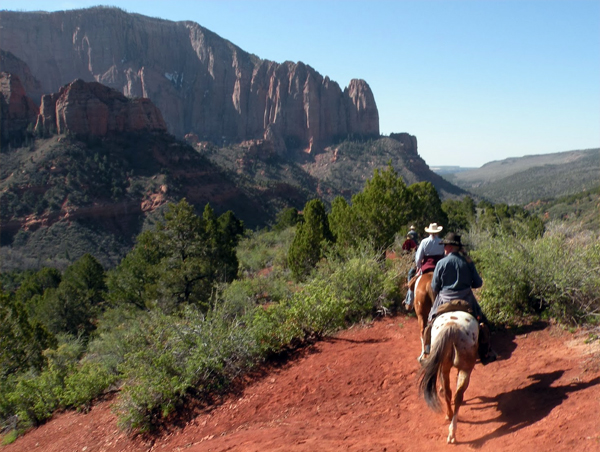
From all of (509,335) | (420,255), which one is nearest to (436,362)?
(420,255)

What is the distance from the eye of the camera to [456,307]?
5.19 meters

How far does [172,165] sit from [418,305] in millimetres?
60629

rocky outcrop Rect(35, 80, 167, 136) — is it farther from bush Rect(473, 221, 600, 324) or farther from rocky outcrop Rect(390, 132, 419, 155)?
rocky outcrop Rect(390, 132, 419, 155)

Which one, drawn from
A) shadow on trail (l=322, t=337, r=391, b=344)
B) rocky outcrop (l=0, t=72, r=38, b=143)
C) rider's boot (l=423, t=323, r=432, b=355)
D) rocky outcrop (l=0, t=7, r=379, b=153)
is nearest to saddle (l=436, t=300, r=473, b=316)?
rider's boot (l=423, t=323, r=432, b=355)

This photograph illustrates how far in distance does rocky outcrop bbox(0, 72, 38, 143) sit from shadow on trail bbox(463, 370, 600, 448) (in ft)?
234

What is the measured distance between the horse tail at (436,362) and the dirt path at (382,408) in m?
0.49

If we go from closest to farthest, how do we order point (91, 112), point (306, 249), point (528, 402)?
point (528, 402) → point (306, 249) → point (91, 112)

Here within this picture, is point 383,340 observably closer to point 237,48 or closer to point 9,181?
point 9,181

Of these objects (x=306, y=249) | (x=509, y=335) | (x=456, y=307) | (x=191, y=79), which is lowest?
(x=509, y=335)

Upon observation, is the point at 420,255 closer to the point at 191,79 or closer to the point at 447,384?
the point at 447,384

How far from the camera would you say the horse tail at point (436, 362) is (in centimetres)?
479

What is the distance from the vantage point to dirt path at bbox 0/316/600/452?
4.68m

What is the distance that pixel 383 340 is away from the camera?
25.7 ft

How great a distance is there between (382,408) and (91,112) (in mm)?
67853
